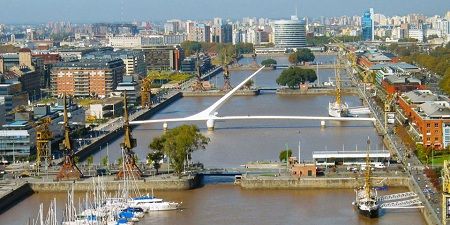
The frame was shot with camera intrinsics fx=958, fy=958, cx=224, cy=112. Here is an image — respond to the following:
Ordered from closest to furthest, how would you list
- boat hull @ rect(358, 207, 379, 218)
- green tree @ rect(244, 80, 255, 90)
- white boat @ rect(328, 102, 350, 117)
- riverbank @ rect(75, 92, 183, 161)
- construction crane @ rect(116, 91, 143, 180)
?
boat hull @ rect(358, 207, 379, 218) → construction crane @ rect(116, 91, 143, 180) → riverbank @ rect(75, 92, 183, 161) → white boat @ rect(328, 102, 350, 117) → green tree @ rect(244, 80, 255, 90)

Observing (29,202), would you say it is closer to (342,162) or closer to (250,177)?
(250,177)

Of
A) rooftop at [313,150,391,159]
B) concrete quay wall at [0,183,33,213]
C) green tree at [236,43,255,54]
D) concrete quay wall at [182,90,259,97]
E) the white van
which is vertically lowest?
concrete quay wall at [0,183,33,213]

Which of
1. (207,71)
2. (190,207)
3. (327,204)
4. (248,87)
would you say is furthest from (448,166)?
(207,71)

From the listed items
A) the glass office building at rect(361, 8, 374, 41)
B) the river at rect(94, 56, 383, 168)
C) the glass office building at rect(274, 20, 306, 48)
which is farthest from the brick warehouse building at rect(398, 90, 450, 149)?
the glass office building at rect(361, 8, 374, 41)

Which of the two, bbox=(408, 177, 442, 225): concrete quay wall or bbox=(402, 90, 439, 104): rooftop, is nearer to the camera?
bbox=(408, 177, 442, 225): concrete quay wall

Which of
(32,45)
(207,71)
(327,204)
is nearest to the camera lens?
(327,204)

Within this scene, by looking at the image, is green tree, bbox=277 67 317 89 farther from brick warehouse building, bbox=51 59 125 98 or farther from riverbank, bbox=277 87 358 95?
brick warehouse building, bbox=51 59 125 98
